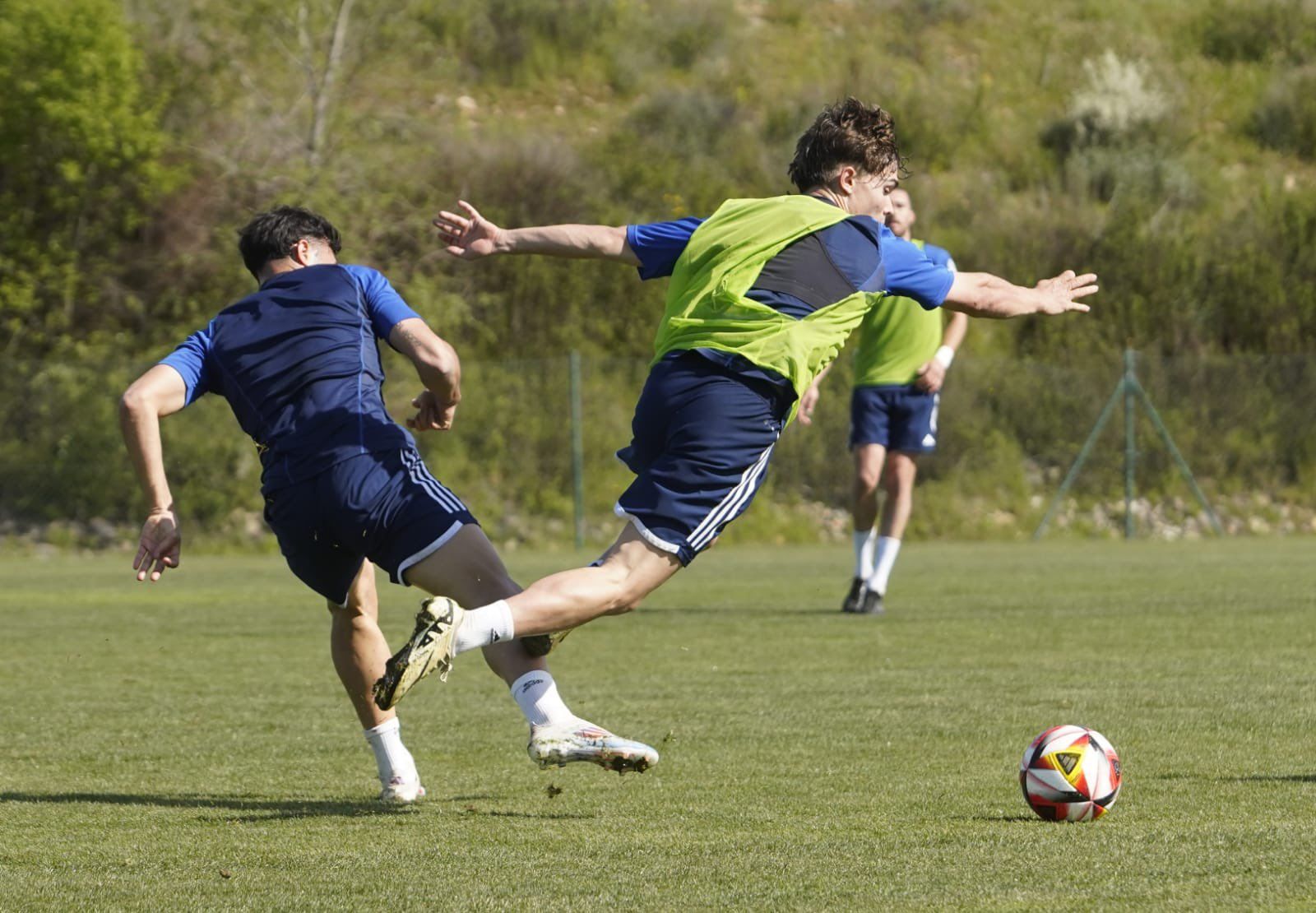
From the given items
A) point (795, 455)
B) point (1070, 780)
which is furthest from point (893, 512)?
point (795, 455)

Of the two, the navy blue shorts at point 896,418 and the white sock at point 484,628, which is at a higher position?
the white sock at point 484,628

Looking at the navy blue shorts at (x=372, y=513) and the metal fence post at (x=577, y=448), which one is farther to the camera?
the metal fence post at (x=577, y=448)

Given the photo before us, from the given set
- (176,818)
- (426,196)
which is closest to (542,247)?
(176,818)

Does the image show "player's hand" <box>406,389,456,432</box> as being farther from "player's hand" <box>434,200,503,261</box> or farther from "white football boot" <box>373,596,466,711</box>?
"white football boot" <box>373,596,466,711</box>

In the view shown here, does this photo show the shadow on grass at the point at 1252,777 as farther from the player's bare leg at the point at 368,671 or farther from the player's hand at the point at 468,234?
the player's hand at the point at 468,234

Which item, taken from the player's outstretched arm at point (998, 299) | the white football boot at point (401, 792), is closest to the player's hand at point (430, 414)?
the white football boot at point (401, 792)

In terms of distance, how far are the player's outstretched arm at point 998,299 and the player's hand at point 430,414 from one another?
1435 mm

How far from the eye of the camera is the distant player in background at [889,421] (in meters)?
11.2

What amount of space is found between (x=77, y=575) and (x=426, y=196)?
38.0ft

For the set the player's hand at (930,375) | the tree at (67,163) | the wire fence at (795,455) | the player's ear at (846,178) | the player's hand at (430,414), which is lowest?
the wire fence at (795,455)

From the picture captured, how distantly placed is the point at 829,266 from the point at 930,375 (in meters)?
6.20

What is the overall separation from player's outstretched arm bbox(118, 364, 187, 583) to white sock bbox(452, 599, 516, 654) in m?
0.88

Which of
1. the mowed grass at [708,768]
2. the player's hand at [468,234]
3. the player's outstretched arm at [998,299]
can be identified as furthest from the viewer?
the player's hand at [468,234]

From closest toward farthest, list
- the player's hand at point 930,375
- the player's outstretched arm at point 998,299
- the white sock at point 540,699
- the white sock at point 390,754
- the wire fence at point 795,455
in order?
the white sock at point 540,699
the player's outstretched arm at point 998,299
the white sock at point 390,754
the player's hand at point 930,375
the wire fence at point 795,455
